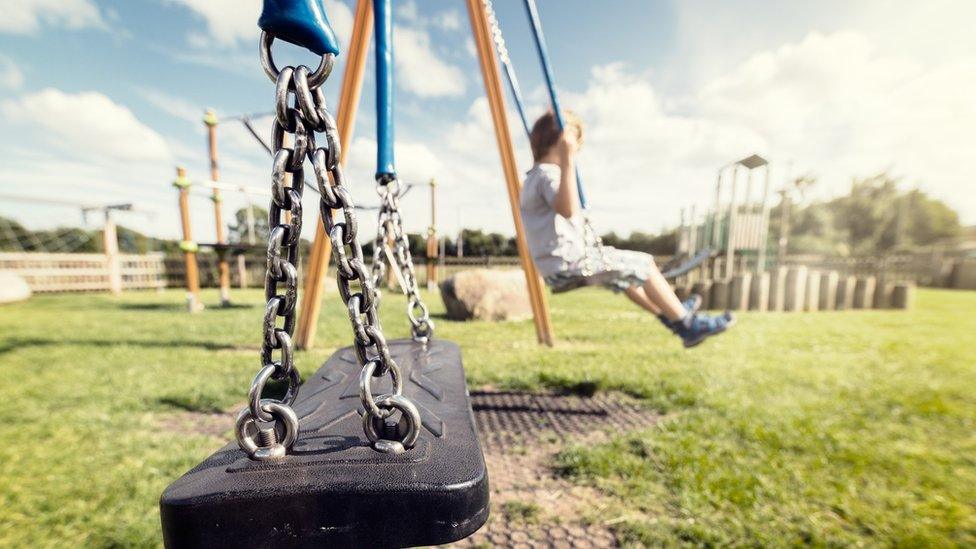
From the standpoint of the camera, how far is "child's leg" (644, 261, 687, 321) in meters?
2.46

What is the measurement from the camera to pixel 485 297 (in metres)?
6.00

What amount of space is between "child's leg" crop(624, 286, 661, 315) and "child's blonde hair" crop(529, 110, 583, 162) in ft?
3.15

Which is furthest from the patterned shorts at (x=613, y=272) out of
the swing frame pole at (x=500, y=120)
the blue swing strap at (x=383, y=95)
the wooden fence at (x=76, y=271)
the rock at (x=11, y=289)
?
the wooden fence at (x=76, y=271)

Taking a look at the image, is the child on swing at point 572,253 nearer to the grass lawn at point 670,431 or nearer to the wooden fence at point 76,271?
the grass lawn at point 670,431

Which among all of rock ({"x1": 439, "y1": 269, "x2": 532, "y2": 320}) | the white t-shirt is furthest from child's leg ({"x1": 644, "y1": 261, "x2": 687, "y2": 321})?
rock ({"x1": 439, "y1": 269, "x2": 532, "y2": 320})

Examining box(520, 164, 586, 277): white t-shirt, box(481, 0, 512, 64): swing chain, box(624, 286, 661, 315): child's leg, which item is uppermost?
box(481, 0, 512, 64): swing chain

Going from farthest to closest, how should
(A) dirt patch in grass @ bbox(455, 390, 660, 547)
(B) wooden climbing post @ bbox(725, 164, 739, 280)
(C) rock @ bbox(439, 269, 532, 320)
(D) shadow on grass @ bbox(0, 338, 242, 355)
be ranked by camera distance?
(B) wooden climbing post @ bbox(725, 164, 739, 280) < (C) rock @ bbox(439, 269, 532, 320) < (D) shadow on grass @ bbox(0, 338, 242, 355) < (A) dirt patch in grass @ bbox(455, 390, 660, 547)

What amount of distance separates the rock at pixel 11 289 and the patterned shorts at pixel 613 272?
12.2 metres

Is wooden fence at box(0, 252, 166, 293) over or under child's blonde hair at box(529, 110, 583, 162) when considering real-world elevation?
under

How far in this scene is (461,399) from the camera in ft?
3.31

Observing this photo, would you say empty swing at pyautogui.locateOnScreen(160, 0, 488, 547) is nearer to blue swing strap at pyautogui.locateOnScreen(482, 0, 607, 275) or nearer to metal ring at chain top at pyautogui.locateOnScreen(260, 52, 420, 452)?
metal ring at chain top at pyautogui.locateOnScreen(260, 52, 420, 452)

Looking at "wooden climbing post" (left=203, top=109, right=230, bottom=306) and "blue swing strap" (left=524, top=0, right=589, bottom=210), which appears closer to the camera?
"blue swing strap" (left=524, top=0, right=589, bottom=210)

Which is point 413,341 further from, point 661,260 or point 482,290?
point 661,260

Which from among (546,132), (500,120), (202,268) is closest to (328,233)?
(546,132)
